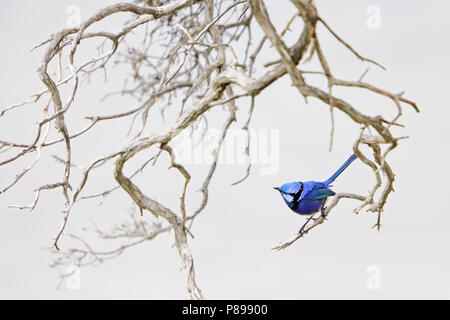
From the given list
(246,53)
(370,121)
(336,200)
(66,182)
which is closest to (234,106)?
(246,53)

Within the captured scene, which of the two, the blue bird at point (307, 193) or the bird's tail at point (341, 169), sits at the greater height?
the bird's tail at point (341, 169)

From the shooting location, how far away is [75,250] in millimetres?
3936

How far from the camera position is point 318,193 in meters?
2.81

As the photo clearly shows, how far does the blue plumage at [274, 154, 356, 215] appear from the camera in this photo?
276cm

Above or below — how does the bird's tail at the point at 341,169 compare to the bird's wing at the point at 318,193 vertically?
above

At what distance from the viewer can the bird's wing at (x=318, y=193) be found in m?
2.78

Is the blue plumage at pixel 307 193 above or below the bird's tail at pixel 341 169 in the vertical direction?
below

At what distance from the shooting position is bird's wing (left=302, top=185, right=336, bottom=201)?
9.12 ft

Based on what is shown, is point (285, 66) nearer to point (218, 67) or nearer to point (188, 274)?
point (188, 274)

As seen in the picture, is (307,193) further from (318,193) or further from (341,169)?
(341,169)

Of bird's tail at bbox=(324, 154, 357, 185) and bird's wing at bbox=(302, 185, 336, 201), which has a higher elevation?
bird's tail at bbox=(324, 154, 357, 185)

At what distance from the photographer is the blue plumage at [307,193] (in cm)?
276

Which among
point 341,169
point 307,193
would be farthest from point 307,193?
point 341,169

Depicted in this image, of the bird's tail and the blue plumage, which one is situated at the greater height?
the bird's tail
